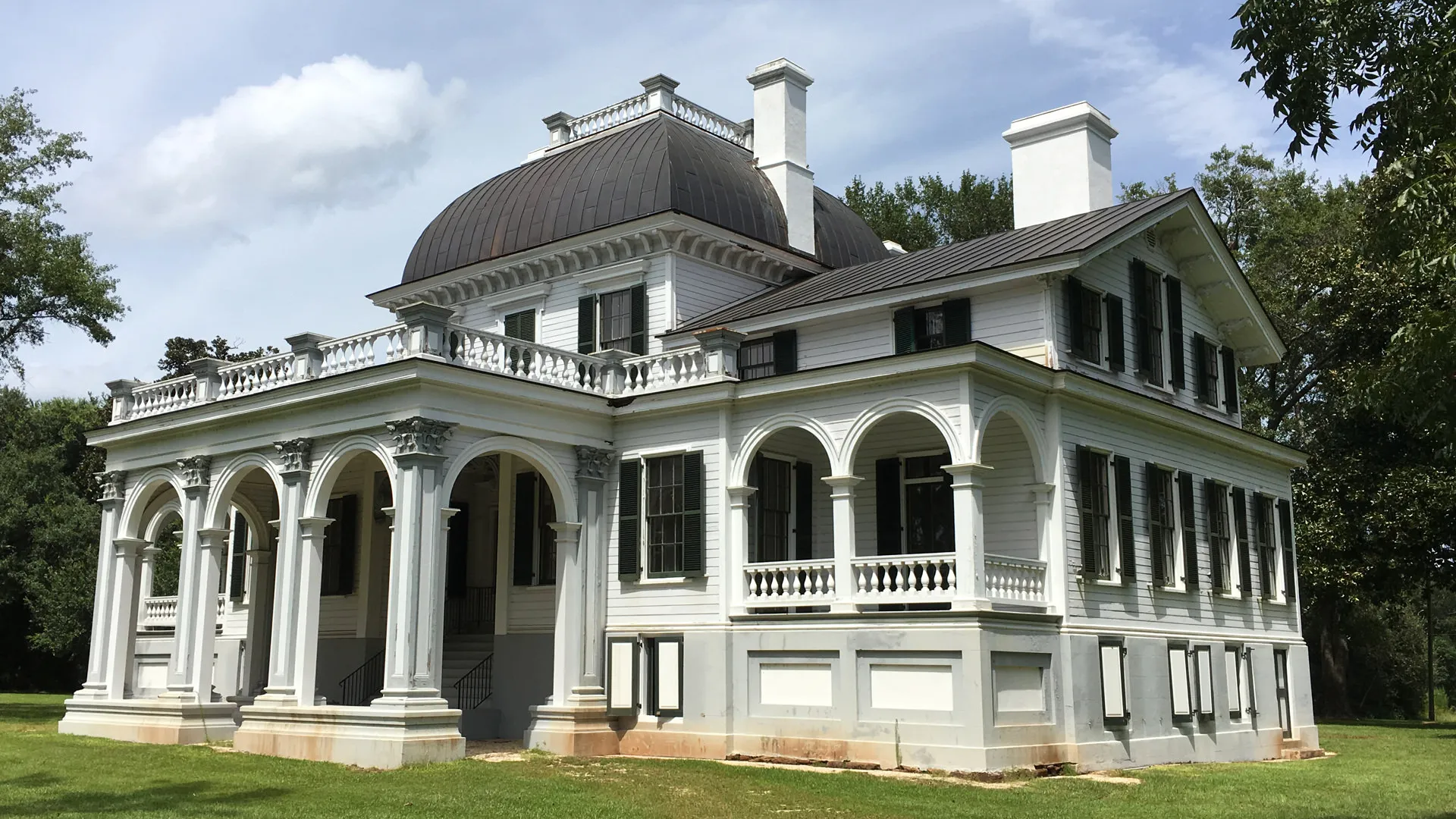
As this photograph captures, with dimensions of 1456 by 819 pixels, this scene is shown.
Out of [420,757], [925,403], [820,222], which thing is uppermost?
[820,222]

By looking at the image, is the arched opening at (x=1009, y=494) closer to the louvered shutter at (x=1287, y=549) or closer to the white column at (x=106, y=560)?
the louvered shutter at (x=1287, y=549)

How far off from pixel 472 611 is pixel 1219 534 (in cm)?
1472

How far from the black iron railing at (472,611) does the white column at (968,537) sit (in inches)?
440

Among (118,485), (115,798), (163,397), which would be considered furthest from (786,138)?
(115,798)

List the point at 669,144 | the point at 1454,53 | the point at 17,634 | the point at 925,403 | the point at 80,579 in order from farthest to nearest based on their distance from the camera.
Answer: the point at 17,634
the point at 80,579
the point at 669,144
the point at 925,403
the point at 1454,53

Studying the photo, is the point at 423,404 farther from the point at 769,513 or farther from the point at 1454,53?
the point at 1454,53

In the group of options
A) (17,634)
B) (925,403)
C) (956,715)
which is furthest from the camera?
(17,634)

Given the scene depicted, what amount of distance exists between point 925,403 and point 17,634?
46665 mm

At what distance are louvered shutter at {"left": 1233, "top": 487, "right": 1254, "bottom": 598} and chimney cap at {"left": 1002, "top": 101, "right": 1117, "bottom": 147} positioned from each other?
7.83 metres

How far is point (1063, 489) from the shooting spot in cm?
2098

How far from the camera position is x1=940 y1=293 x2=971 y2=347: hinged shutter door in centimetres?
2292

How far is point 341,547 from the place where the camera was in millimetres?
28125

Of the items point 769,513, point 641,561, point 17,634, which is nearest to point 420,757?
point 641,561

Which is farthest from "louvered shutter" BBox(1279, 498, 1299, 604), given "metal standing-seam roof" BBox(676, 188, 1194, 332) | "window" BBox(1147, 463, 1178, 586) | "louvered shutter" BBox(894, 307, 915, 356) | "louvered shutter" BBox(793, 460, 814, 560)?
"louvered shutter" BBox(793, 460, 814, 560)
